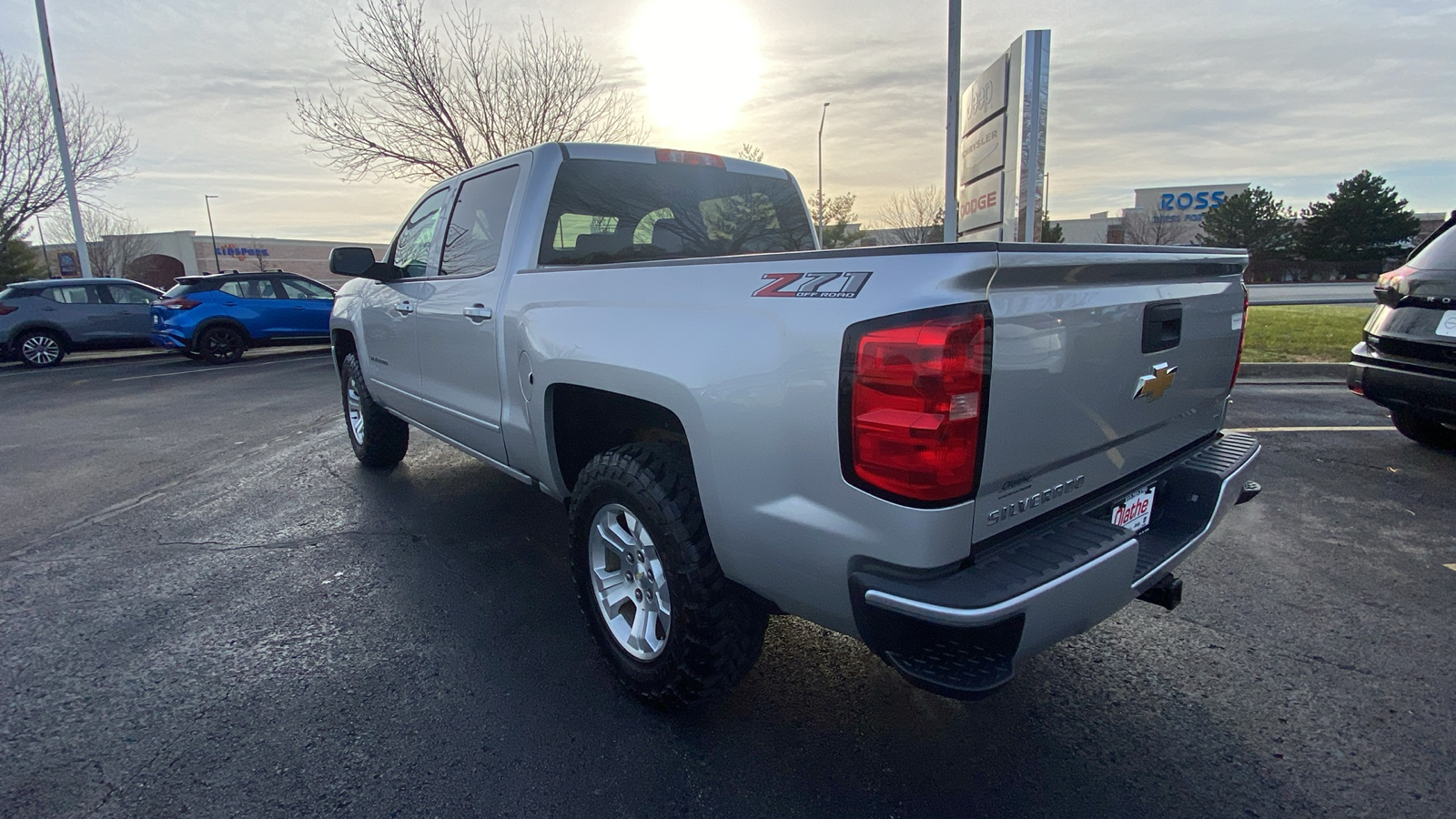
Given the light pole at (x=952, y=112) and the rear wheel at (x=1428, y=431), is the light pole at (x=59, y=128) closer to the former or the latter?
the light pole at (x=952, y=112)

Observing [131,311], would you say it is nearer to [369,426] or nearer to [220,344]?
[220,344]

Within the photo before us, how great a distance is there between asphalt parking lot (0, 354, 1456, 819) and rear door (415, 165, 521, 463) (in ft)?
2.43

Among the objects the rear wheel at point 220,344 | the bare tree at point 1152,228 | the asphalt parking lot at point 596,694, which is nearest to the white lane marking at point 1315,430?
the asphalt parking lot at point 596,694

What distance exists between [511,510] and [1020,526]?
11.1 ft

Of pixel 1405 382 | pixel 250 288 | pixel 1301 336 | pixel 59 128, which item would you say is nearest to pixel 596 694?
pixel 1405 382

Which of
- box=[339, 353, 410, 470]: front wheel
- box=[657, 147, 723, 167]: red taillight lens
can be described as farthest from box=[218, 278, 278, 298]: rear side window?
box=[657, 147, 723, 167]: red taillight lens

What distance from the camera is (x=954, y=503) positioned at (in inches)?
68.6

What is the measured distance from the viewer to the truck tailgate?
1800mm

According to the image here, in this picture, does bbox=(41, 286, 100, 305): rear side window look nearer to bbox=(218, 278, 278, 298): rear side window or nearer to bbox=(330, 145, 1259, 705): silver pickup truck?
bbox=(218, 278, 278, 298): rear side window

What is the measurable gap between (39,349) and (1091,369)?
61.2ft

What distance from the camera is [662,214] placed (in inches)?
149

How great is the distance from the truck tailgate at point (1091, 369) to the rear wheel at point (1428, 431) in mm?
4119

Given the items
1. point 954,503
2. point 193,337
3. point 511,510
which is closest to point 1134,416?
point 954,503

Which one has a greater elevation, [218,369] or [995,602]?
[995,602]
